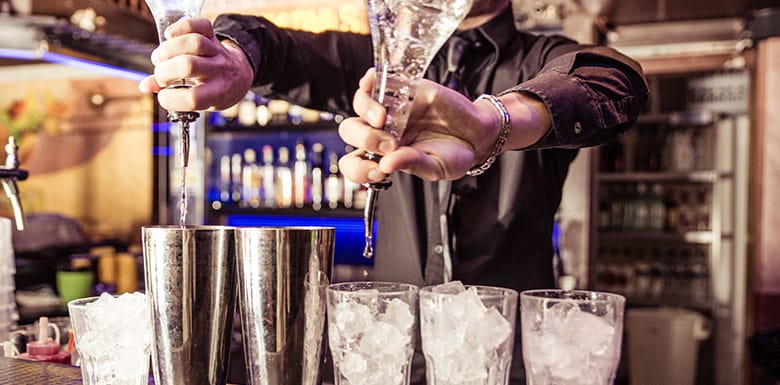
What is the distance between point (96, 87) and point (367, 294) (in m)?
5.92

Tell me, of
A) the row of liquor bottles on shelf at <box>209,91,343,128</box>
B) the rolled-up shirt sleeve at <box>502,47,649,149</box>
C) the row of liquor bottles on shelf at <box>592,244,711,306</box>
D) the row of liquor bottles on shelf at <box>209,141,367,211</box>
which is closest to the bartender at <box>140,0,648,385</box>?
the rolled-up shirt sleeve at <box>502,47,649,149</box>

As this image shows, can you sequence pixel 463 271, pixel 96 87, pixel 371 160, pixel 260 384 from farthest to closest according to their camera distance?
pixel 96 87
pixel 463 271
pixel 260 384
pixel 371 160

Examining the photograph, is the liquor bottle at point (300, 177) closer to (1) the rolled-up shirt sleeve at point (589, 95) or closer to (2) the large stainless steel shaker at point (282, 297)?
(1) the rolled-up shirt sleeve at point (589, 95)

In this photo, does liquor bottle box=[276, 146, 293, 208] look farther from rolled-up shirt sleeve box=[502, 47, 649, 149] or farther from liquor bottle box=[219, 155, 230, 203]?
rolled-up shirt sleeve box=[502, 47, 649, 149]

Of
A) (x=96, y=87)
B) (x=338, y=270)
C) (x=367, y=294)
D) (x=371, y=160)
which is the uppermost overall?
(x=96, y=87)

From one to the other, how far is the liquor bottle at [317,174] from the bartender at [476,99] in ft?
8.16

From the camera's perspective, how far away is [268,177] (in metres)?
4.71

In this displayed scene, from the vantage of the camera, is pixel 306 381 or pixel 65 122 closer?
pixel 306 381

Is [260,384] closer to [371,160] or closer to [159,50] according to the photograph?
[371,160]

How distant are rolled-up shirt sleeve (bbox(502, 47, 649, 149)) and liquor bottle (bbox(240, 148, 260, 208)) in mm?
3577

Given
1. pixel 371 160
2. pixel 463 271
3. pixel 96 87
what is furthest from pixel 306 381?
pixel 96 87

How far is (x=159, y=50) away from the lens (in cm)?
102

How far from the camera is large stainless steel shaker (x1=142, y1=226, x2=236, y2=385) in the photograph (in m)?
0.92

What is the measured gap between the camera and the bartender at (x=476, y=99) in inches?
42.6
